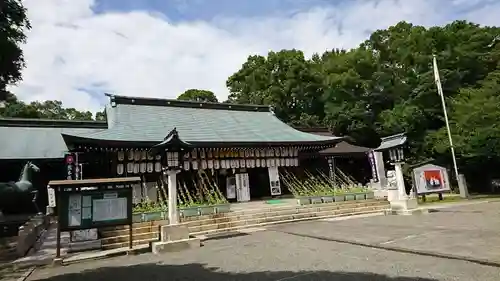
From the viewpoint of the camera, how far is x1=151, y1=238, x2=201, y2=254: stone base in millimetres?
8828

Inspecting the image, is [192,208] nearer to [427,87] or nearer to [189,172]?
[189,172]

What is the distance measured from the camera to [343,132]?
1348 inches

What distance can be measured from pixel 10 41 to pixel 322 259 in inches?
287

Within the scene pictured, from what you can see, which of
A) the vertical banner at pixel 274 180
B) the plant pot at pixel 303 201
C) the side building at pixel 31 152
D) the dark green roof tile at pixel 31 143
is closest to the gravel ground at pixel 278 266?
the plant pot at pixel 303 201

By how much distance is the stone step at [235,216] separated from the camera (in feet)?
35.8

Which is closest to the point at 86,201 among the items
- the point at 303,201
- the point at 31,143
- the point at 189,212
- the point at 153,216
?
the point at 153,216

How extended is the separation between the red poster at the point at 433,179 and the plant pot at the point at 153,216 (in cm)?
1397

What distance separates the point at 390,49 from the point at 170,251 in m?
31.7

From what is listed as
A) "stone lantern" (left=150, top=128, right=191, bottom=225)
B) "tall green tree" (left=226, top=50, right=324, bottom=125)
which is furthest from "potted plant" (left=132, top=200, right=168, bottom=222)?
"tall green tree" (left=226, top=50, right=324, bottom=125)

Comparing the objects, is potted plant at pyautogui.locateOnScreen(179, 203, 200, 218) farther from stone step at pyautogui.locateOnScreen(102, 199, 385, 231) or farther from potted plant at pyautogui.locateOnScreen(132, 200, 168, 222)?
potted plant at pyautogui.locateOnScreen(132, 200, 168, 222)

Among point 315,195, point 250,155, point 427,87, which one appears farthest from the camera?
point 427,87

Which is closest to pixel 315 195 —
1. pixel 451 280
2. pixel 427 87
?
pixel 451 280

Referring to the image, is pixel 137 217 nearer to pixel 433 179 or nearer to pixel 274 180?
pixel 274 180

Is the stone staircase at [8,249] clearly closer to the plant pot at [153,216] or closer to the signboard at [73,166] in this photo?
the signboard at [73,166]
